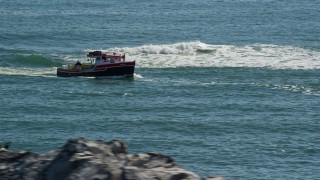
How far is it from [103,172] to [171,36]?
8806 cm

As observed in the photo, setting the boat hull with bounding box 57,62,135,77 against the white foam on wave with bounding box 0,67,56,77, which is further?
the white foam on wave with bounding box 0,67,56,77

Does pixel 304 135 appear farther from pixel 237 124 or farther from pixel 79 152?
pixel 79 152

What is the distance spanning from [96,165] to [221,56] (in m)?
71.6

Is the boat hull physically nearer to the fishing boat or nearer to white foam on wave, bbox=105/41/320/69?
the fishing boat

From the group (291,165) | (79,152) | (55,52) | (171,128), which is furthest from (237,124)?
(79,152)

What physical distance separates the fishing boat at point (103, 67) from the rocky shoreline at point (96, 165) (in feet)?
199

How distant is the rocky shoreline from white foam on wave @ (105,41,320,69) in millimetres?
64506

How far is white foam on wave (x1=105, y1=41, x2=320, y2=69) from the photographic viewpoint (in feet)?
262

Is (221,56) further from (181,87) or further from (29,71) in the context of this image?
(29,71)

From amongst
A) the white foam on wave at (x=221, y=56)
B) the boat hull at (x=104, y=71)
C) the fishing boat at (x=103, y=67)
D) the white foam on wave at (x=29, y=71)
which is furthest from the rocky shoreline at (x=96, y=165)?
the white foam on wave at (x=221, y=56)

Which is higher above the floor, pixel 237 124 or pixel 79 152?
pixel 79 152

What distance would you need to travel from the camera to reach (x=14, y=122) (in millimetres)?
53500

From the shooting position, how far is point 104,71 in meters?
77.0

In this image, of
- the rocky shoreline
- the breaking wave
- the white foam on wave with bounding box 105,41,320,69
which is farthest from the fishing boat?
the rocky shoreline
